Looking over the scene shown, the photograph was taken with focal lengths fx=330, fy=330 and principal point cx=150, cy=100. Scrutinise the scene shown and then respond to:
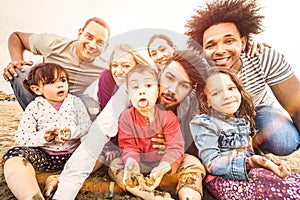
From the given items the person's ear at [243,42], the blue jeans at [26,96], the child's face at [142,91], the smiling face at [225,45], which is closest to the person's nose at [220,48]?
the smiling face at [225,45]

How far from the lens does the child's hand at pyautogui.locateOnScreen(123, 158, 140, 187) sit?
111cm

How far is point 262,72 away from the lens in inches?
53.7

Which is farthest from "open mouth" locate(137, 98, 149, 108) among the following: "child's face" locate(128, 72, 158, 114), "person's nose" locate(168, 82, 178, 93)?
"person's nose" locate(168, 82, 178, 93)

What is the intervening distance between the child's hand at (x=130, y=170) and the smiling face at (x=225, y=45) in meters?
0.53

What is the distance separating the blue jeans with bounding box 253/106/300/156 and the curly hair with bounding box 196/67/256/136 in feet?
0.28

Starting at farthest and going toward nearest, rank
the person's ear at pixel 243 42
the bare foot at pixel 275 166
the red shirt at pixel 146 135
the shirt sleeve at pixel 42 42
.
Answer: the shirt sleeve at pixel 42 42, the person's ear at pixel 243 42, the red shirt at pixel 146 135, the bare foot at pixel 275 166

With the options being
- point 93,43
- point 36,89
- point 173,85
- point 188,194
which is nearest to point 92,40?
point 93,43

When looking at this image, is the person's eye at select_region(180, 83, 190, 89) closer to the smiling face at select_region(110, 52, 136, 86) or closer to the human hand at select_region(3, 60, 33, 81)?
Result: the smiling face at select_region(110, 52, 136, 86)

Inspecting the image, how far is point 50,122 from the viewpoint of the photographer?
1.24m

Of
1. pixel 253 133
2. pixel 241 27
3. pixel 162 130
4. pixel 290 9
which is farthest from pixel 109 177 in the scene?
pixel 290 9

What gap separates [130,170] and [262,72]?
2.24ft

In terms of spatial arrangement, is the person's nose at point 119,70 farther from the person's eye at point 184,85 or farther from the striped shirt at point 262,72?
the striped shirt at point 262,72

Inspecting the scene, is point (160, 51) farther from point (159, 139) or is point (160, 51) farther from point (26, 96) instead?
point (26, 96)

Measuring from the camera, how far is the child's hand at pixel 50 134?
1.19 meters
